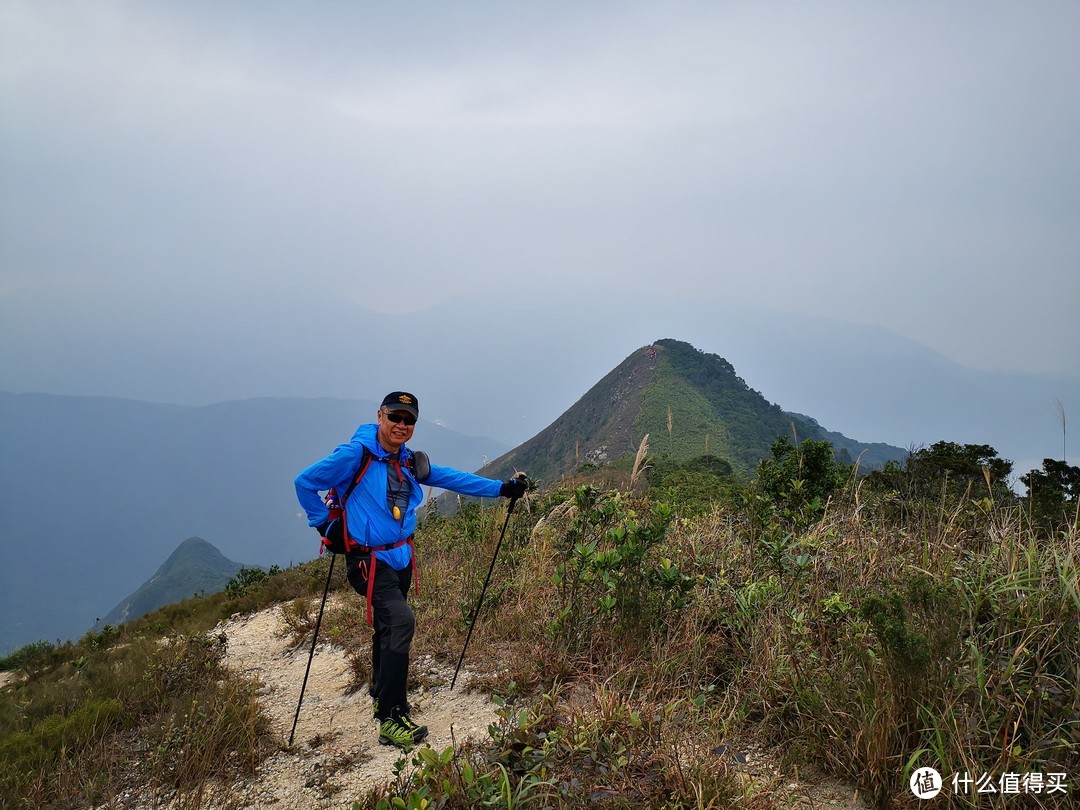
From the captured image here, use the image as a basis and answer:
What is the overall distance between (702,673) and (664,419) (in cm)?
5304

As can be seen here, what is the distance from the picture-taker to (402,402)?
4.43 metres

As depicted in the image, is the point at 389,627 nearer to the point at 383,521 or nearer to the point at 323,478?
the point at 383,521

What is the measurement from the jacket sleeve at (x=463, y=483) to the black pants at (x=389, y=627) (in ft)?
2.65

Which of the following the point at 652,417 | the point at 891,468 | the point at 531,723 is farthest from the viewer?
the point at 652,417

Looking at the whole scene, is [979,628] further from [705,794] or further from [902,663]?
[705,794]

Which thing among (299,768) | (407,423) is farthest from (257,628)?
(407,423)

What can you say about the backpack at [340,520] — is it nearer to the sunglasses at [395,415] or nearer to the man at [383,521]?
the man at [383,521]

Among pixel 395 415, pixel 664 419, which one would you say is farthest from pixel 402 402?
pixel 664 419

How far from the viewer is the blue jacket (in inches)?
159

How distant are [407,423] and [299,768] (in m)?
2.58

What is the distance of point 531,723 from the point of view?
2.92 m

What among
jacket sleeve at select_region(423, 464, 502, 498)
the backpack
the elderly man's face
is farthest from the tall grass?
the elderly man's face

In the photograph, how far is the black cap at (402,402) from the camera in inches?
171

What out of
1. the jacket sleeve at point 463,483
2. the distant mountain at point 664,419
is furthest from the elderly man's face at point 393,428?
the distant mountain at point 664,419
